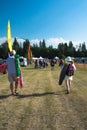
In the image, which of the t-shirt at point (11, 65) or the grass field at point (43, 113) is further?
the t-shirt at point (11, 65)

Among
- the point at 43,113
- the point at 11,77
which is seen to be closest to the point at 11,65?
the point at 11,77

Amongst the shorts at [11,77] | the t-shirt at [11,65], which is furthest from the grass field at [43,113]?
the t-shirt at [11,65]

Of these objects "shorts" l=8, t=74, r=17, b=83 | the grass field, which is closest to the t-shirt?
"shorts" l=8, t=74, r=17, b=83

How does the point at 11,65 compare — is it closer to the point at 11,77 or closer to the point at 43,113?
the point at 11,77

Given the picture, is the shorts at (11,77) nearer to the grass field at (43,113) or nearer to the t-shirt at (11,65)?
the t-shirt at (11,65)

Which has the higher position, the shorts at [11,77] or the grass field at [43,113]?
the shorts at [11,77]

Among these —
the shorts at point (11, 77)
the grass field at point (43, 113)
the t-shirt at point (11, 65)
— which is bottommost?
the grass field at point (43, 113)

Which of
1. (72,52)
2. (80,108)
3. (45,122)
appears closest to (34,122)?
(45,122)

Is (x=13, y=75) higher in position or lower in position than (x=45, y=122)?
higher

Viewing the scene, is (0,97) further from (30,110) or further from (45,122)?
(45,122)

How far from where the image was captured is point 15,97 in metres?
12.4

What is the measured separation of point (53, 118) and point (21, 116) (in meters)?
0.91

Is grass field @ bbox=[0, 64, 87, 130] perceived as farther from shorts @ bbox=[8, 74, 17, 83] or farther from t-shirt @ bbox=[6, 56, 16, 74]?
t-shirt @ bbox=[6, 56, 16, 74]

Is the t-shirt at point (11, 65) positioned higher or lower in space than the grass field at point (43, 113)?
higher
